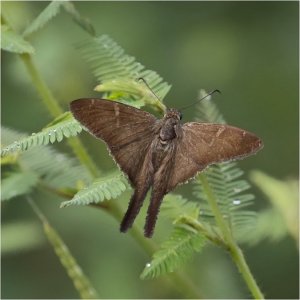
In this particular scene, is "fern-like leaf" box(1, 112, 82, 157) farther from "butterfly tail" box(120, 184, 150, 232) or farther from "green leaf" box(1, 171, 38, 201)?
"green leaf" box(1, 171, 38, 201)

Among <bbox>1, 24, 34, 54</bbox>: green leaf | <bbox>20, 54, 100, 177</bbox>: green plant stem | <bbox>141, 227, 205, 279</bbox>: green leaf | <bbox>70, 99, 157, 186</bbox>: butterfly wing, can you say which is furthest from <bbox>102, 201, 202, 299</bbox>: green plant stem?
<bbox>1, 24, 34, 54</bbox>: green leaf

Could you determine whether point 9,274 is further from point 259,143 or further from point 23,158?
point 259,143

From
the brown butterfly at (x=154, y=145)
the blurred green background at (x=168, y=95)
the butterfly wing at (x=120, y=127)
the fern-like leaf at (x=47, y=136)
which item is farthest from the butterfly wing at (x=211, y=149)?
the blurred green background at (x=168, y=95)

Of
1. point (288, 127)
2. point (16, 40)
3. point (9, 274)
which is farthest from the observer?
point (288, 127)

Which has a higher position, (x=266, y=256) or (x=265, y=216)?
(x=265, y=216)

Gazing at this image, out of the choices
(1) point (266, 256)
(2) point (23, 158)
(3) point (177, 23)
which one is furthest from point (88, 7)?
(2) point (23, 158)

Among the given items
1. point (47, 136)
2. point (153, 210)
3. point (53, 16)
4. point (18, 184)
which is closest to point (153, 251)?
point (153, 210)

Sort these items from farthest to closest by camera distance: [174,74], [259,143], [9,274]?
[174,74] < [9,274] < [259,143]

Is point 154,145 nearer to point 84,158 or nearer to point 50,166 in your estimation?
point 84,158
